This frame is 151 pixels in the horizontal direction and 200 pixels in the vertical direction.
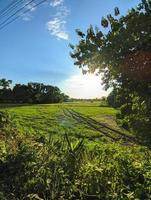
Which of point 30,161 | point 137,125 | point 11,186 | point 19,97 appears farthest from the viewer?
point 19,97

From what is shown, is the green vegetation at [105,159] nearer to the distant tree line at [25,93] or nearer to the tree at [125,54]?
the tree at [125,54]

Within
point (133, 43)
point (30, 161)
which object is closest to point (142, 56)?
point (133, 43)

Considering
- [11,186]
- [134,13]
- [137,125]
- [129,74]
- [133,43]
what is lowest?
[11,186]

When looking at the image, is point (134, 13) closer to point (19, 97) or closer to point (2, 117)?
point (2, 117)

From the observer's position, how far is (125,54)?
7.88m

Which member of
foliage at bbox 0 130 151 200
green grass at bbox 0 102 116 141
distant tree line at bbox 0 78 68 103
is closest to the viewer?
foliage at bbox 0 130 151 200

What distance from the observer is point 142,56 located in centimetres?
784

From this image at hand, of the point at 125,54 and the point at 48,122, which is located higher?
the point at 125,54

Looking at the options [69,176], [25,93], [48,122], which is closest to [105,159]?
[69,176]

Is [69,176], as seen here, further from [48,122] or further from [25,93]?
[25,93]

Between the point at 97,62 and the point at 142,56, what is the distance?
1014 millimetres

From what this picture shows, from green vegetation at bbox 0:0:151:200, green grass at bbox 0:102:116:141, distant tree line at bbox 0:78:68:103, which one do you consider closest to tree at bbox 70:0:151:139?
green vegetation at bbox 0:0:151:200

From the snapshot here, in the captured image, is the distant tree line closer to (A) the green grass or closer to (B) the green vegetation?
(A) the green grass

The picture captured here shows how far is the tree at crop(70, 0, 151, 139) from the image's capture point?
25.1 ft
